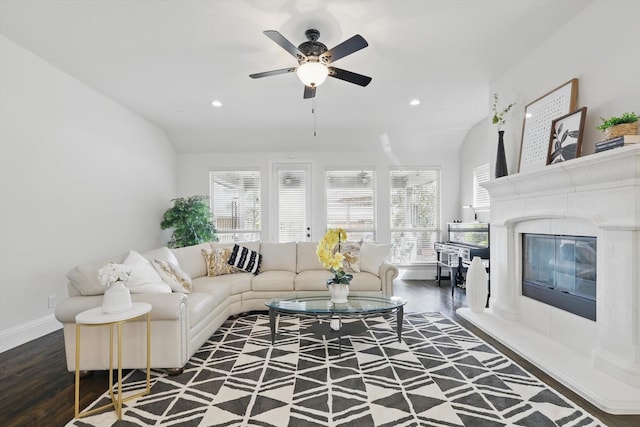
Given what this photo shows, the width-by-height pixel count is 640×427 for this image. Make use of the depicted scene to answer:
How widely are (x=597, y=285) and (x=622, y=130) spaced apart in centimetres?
115

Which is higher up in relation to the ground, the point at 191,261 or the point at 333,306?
the point at 191,261

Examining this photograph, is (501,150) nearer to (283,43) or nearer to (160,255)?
(283,43)

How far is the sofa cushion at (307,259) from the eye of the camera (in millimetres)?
4531

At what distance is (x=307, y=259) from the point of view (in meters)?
4.57

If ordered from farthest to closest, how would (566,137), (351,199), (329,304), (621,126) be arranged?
(351,199), (329,304), (566,137), (621,126)

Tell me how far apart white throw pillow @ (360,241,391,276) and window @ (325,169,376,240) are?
2.12 metres

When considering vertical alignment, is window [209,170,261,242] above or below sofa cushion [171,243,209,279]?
above

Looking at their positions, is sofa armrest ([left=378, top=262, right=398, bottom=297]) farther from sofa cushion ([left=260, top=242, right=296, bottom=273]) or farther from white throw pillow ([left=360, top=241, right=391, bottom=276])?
sofa cushion ([left=260, top=242, right=296, bottom=273])

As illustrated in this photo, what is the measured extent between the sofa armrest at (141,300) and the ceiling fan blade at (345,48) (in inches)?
89.3

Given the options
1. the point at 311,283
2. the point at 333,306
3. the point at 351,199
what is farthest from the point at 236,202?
the point at 333,306

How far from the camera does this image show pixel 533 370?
2.50m

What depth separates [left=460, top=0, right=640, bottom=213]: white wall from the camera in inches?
91.8

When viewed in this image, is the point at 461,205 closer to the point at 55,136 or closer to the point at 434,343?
the point at 434,343

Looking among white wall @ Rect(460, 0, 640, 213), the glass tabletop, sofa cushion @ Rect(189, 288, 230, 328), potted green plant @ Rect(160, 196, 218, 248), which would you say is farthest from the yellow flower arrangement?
potted green plant @ Rect(160, 196, 218, 248)
